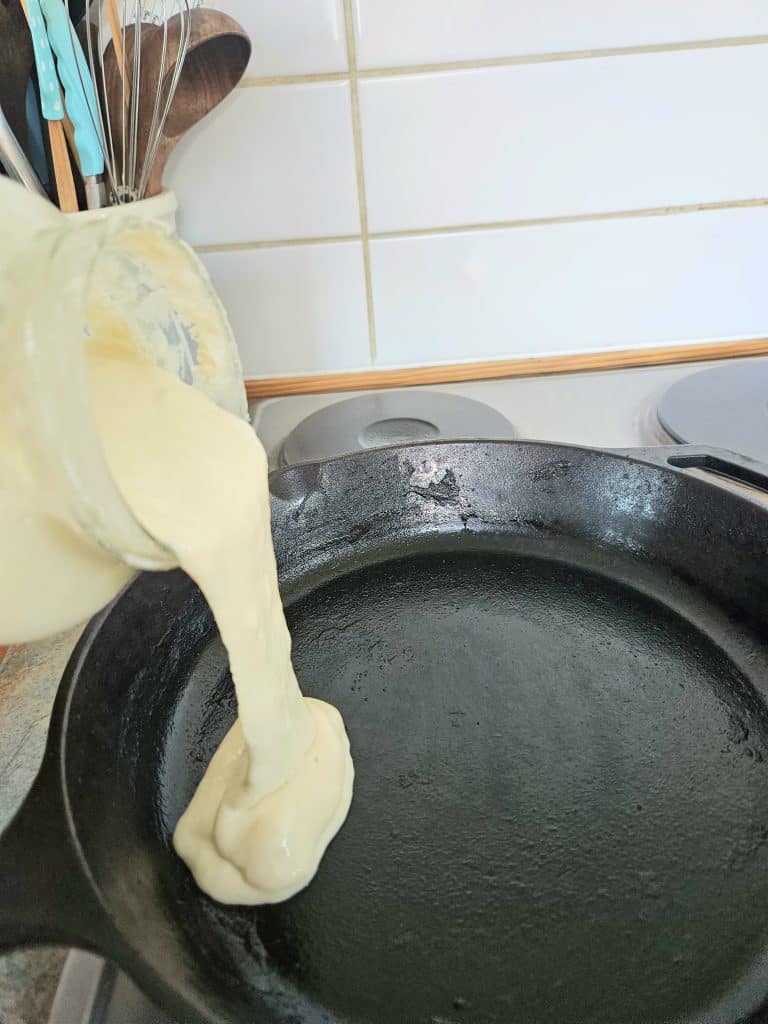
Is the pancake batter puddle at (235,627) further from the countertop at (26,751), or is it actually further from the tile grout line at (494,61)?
the tile grout line at (494,61)

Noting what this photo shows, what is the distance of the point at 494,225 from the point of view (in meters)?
0.90

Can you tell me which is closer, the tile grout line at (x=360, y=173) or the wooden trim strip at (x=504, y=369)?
the tile grout line at (x=360, y=173)

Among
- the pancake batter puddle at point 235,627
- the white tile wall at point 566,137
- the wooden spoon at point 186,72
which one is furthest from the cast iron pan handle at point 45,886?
the white tile wall at point 566,137

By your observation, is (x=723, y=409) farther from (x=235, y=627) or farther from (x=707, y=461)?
(x=235, y=627)

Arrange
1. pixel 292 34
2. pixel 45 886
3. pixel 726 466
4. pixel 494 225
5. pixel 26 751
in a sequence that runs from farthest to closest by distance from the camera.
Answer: pixel 494 225 → pixel 292 34 → pixel 726 466 → pixel 26 751 → pixel 45 886

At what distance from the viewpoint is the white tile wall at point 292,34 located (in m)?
0.77

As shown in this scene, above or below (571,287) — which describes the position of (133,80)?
above

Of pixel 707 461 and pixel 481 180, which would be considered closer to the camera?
pixel 707 461

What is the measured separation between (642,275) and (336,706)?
68 cm

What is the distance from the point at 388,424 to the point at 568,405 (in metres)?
0.23

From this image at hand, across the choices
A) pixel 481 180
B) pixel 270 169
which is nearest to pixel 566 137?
pixel 481 180

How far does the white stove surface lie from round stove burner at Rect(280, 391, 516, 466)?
1.3 inches

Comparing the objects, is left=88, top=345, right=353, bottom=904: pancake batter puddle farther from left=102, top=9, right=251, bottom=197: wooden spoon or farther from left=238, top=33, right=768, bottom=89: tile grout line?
left=238, top=33, right=768, bottom=89: tile grout line

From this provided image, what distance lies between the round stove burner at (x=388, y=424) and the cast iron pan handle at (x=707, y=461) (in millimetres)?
182
